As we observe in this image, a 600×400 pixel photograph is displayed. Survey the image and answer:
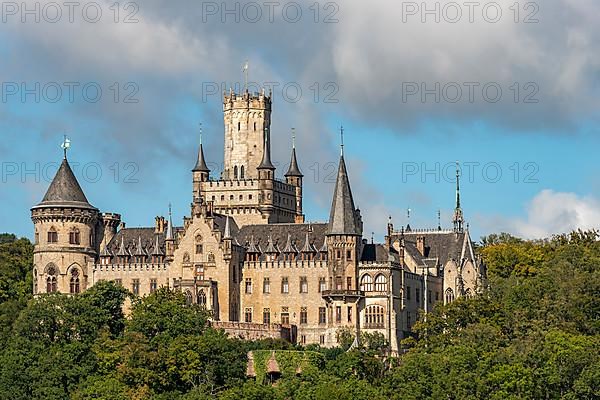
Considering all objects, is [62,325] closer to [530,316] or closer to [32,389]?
[32,389]

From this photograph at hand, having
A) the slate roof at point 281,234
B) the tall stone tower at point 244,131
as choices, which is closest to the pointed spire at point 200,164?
the tall stone tower at point 244,131

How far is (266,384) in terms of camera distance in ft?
429

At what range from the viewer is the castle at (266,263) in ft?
474

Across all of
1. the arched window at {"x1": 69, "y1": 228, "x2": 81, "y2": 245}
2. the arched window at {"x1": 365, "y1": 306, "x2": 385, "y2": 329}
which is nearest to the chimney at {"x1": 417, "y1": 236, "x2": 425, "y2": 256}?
the arched window at {"x1": 365, "y1": 306, "x2": 385, "y2": 329}

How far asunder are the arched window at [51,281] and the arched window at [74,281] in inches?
47.6

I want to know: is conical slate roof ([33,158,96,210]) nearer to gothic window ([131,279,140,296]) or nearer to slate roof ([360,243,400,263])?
gothic window ([131,279,140,296])

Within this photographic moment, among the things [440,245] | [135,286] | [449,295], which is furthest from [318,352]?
[440,245]

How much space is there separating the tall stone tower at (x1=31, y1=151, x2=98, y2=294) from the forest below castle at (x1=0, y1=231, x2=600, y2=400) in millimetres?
4889

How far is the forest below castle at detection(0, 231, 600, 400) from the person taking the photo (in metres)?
123

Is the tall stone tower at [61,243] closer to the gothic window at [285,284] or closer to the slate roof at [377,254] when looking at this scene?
the gothic window at [285,284]

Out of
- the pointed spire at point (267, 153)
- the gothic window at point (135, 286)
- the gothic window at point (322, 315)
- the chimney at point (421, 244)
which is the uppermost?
the pointed spire at point (267, 153)

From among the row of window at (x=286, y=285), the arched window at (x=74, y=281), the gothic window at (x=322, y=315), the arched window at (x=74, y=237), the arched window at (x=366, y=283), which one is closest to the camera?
the arched window at (x=366, y=283)

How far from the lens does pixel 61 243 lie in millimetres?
151750

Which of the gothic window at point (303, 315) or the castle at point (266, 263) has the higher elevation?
the castle at point (266, 263)
